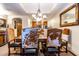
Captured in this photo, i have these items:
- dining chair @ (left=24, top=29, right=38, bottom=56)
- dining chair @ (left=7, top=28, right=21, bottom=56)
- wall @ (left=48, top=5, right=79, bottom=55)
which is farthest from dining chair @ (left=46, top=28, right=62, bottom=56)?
dining chair @ (left=7, top=28, right=21, bottom=56)

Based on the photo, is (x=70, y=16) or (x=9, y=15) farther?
(x=70, y=16)

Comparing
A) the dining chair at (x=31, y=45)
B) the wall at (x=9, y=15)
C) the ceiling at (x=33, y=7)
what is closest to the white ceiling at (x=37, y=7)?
the ceiling at (x=33, y=7)

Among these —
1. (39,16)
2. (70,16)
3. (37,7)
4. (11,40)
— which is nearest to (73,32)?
(70,16)

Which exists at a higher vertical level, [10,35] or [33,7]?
[33,7]

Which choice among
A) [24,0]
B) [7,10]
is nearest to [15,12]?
[7,10]

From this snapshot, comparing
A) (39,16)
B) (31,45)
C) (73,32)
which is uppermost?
(39,16)

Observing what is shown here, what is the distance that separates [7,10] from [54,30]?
38.2 inches

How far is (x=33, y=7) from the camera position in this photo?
2133 millimetres

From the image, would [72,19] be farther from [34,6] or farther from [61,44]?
[34,6]

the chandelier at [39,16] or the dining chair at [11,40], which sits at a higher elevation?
the chandelier at [39,16]

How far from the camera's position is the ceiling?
6.88ft

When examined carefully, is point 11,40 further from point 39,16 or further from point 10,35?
point 39,16

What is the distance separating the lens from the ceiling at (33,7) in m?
2.10

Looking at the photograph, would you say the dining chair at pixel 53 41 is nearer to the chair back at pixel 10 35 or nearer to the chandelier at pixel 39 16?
the chandelier at pixel 39 16
